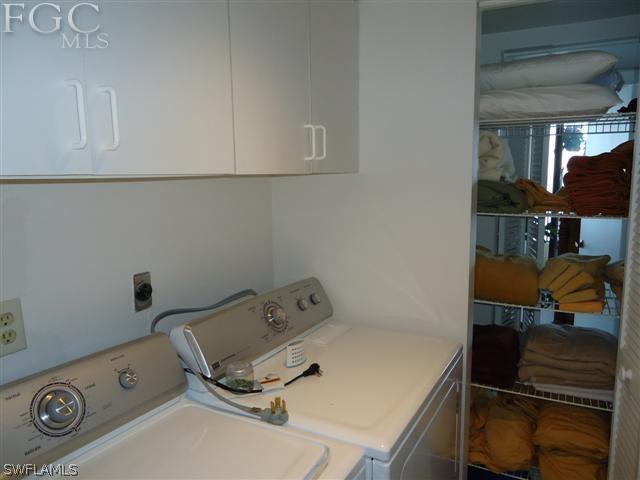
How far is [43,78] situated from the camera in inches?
30.6

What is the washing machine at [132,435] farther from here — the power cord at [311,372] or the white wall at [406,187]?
the white wall at [406,187]

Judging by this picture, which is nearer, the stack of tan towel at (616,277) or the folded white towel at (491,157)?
the stack of tan towel at (616,277)

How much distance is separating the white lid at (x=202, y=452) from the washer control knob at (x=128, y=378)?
111mm

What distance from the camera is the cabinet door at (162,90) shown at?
2.86 ft

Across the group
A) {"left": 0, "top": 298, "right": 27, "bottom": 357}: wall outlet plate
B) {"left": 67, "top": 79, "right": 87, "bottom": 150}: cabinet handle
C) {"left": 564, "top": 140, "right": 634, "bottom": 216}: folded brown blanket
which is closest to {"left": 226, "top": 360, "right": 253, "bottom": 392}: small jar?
{"left": 0, "top": 298, "right": 27, "bottom": 357}: wall outlet plate

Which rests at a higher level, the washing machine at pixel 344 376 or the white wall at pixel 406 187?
the white wall at pixel 406 187

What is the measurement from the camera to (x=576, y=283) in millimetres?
1910

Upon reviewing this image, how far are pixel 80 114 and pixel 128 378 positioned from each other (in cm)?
68

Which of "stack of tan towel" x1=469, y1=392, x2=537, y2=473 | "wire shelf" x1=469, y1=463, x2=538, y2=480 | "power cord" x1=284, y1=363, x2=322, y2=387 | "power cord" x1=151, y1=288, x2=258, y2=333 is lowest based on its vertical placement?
"wire shelf" x1=469, y1=463, x2=538, y2=480

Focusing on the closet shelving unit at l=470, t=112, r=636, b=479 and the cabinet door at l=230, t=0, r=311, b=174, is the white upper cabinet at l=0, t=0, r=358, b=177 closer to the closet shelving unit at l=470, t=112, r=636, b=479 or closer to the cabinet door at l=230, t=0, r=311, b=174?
the cabinet door at l=230, t=0, r=311, b=174

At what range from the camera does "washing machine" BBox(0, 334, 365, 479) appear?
98 cm

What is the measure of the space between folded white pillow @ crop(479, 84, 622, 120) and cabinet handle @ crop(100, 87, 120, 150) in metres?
1.61

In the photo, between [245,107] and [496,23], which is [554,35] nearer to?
[496,23]

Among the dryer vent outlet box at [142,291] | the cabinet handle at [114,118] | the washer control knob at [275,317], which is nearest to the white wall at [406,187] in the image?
the washer control knob at [275,317]
